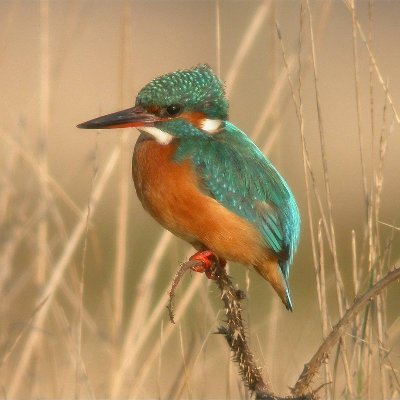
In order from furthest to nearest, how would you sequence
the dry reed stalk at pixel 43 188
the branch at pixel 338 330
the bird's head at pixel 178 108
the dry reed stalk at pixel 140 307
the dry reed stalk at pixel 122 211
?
the dry reed stalk at pixel 43 188, the dry reed stalk at pixel 122 211, the dry reed stalk at pixel 140 307, the bird's head at pixel 178 108, the branch at pixel 338 330

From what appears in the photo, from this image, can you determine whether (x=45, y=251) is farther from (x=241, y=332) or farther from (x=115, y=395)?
(x=241, y=332)

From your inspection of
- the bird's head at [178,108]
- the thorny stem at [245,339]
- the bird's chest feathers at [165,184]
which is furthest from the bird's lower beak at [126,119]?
the thorny stem at [245,339]

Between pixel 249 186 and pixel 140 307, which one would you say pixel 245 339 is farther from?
pixel 140 307

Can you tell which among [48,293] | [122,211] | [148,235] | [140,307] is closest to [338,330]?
[140,307]

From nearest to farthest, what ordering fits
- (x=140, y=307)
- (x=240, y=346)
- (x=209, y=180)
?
(x=240, y=346) → (x=209, y=180) → (x=140, y=307)

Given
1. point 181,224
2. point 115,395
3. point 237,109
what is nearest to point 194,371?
point 115,395

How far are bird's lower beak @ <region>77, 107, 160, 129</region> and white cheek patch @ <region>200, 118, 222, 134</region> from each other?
146 millimetres

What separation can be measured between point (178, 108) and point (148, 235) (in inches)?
148

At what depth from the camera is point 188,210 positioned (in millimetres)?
3365

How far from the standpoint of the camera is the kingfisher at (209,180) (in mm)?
3357

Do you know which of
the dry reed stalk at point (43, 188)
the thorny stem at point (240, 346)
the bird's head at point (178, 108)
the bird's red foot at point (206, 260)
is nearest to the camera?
the thorny stem at point (240, 346)

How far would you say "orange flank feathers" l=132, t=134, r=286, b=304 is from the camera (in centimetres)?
337

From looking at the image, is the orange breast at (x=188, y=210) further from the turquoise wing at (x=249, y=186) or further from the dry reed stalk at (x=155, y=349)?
the dry reed stalk at (x=155, y=349)

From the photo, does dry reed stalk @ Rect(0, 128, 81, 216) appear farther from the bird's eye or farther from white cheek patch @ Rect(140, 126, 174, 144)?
the bird's eye
